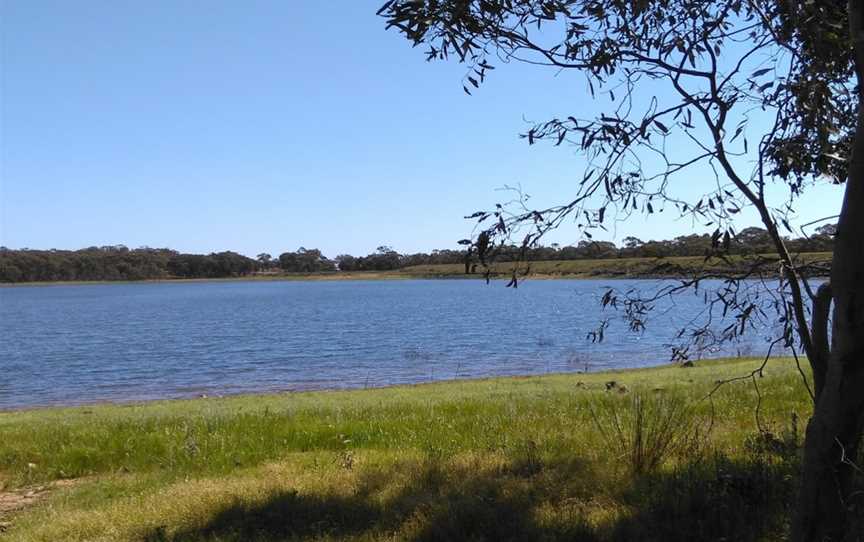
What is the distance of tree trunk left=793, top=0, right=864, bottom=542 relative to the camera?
3629mm

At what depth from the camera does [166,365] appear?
97.8 ft

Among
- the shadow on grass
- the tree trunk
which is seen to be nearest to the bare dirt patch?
the shadow on grass

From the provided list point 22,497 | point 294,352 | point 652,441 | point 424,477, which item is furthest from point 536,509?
point 294,352

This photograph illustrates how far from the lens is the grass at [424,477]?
4863 mm

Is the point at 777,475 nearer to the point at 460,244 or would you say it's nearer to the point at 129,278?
the point at 460,244

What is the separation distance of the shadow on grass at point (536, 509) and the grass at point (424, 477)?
15mm

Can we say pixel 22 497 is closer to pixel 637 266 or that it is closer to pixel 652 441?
pixel 652 441

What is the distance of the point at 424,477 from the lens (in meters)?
6.16

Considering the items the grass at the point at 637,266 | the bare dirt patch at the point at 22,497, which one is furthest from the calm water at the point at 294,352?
the bare dirt patch at the point at 22,497

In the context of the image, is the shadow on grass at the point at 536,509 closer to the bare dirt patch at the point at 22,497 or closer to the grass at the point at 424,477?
the grass at the point at 424,477

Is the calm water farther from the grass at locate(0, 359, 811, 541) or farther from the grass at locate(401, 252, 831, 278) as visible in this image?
Answer: the grass at locate(401, 252, 831, 278)

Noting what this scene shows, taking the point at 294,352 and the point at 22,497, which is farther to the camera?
→ the point at 294,352

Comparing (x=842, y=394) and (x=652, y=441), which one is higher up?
(x=842, y=394)

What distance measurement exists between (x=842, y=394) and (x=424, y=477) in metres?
3.42
